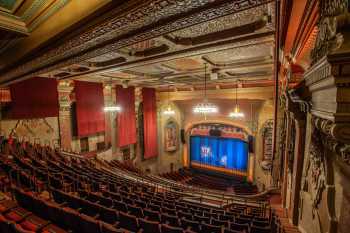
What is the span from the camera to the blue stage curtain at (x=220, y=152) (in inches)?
561

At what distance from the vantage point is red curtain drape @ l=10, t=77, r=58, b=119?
678 centimetres

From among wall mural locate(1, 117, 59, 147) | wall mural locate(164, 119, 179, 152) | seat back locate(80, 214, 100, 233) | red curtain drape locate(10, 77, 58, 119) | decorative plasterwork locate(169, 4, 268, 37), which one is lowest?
wall mural locate(164, 119, 179, 152)

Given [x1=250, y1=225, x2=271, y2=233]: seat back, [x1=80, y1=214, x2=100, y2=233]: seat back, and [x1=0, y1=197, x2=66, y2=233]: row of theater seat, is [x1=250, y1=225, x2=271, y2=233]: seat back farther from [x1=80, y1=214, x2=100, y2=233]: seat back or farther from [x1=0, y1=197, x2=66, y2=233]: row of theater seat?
[x1=0, y1=197, x2=66, y2=233]: row of theater seat

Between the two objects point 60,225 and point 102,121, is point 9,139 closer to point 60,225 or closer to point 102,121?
point 102,121

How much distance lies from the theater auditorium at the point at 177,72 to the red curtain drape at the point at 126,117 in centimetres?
44

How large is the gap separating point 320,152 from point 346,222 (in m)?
0.77

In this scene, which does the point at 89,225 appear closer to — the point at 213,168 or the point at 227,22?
the point at 227,22

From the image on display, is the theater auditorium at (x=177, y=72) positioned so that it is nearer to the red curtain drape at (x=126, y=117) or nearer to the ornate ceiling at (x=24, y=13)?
the ornate ceiling at (x=24, y=13)

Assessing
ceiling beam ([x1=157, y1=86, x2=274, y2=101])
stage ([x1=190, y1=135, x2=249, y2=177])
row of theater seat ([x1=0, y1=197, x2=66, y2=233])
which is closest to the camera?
row of theater seat ([x1=0, y1=197, x2=66, y2=233])

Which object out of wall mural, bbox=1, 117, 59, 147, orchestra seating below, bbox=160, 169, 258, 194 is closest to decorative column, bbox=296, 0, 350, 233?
orchestra seating below, bbox=160, 169, 258, 194

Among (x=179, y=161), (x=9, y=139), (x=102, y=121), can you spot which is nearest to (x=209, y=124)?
(x=179, y=161)

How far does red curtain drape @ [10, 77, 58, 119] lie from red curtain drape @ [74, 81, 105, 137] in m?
1.00

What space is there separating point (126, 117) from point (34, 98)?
4.71 meters

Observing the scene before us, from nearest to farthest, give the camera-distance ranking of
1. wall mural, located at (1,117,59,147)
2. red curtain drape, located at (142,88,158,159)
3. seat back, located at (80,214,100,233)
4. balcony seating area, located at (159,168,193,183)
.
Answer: seat back, located at (80,214,100,233) → wall mural, located at (1,117,59,147) → red curtain drape, located at (142,88,158,159) → balcony seating area, located at (159,168,193,183)
